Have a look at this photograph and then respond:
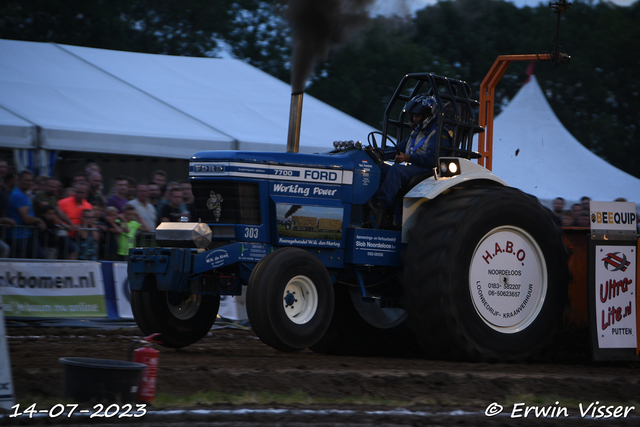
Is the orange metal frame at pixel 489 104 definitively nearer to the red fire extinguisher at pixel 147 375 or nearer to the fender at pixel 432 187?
the fender at pixel 432 187

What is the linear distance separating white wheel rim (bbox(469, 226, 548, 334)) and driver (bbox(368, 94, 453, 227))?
0.86 m

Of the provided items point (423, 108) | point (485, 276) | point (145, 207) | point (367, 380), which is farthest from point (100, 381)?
point (145, 207)

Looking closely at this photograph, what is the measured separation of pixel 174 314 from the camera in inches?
285

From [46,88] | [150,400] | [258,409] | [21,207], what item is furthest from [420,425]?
[46,88]

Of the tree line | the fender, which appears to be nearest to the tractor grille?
the fender

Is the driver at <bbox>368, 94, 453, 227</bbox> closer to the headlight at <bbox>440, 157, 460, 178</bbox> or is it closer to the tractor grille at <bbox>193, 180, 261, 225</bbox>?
the headlight at <bbox>440, 157, 460, 178</bbox>

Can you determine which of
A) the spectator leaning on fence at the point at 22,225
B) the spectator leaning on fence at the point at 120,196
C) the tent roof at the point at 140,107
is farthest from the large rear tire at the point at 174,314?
the tent roof at the point at 140,107

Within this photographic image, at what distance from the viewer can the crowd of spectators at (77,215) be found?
10141 millimetres

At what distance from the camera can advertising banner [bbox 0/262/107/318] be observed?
32.2ft

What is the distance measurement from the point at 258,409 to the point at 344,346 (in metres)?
3.50

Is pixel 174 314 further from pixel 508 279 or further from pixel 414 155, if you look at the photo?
pixel 508 279

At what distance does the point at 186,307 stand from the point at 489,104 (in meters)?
3.72

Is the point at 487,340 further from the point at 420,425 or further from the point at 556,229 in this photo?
the point at 420,425

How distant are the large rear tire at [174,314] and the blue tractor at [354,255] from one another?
0.04 feet
